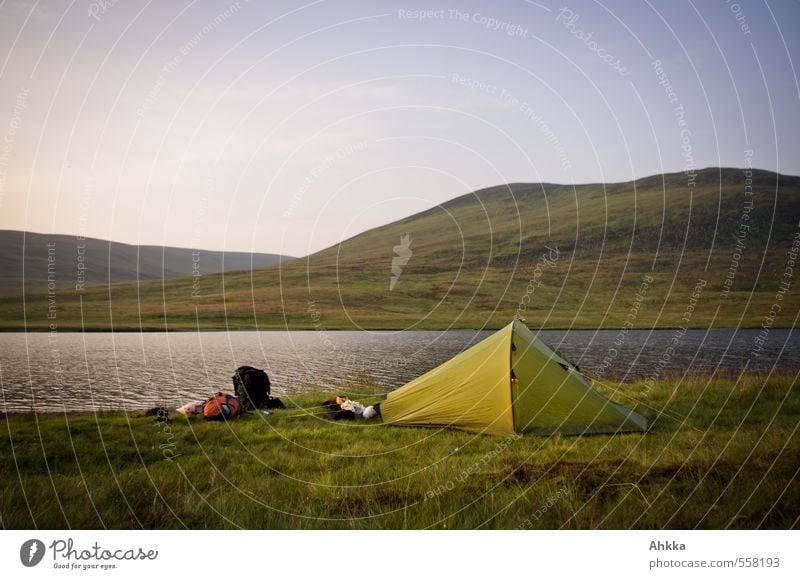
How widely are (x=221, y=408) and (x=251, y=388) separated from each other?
58.9 inches

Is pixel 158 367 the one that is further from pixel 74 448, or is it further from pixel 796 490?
pixel 796 490

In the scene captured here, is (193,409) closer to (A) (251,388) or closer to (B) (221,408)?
(B) (221,408)

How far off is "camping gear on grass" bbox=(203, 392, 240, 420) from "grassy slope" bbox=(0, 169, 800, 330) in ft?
185

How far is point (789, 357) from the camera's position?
32.0 meters

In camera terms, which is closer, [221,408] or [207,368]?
[221,408]

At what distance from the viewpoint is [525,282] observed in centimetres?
10462

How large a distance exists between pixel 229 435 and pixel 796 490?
28.7ft

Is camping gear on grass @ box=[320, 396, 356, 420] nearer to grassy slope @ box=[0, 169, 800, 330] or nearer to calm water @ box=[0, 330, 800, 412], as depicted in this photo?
calm water @ box=[0, 330, 800, 412]

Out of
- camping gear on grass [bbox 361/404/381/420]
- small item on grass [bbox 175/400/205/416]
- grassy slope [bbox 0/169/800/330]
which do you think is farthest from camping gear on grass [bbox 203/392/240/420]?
grassy slope [bbox 0/169/800/330]

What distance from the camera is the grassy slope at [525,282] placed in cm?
8212
